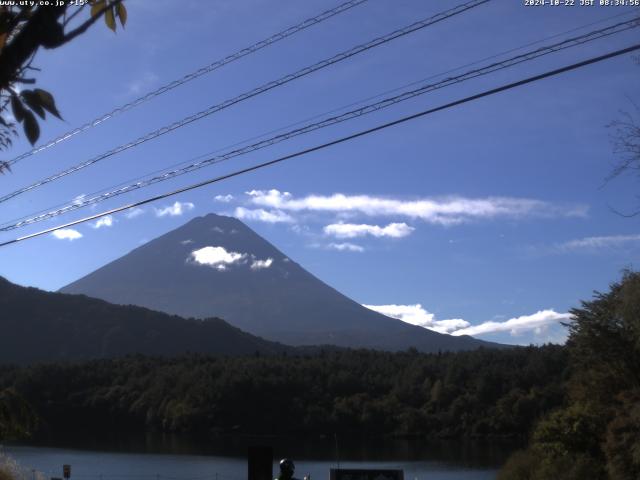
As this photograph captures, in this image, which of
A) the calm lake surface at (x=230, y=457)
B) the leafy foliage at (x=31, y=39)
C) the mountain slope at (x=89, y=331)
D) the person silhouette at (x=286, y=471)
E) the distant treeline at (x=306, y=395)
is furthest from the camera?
the mountain slope at (x=89, y=331)

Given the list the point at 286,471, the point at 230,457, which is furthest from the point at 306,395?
the point at 286,471

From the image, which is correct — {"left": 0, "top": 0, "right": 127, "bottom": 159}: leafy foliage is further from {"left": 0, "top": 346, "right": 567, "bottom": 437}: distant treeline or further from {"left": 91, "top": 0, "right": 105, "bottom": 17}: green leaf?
{"left": 0, "top": 346, "right": 567, "bottom": 437}: distant treeline

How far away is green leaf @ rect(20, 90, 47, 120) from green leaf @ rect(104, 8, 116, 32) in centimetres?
40

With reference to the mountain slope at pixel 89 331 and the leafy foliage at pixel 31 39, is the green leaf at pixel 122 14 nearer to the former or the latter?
the leafy foliage at pixel 31 39

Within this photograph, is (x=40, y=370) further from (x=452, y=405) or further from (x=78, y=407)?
(x=452, y=405)

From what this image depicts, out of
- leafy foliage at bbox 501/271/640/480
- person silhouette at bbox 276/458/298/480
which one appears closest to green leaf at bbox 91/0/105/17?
person silhouette at bbox 276/458/298/480

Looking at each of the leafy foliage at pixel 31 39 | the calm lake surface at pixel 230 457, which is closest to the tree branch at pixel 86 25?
the leafy foliage at pixel 31 39

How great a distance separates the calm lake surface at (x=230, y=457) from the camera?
4034 cm

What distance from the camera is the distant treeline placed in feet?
Answer: 214

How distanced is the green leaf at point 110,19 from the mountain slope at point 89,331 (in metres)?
98.4

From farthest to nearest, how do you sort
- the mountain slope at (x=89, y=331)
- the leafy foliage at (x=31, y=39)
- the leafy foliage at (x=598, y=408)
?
the mountain slope at (x=89, y=331)
the leafy foliage at (x=598, y=408)
the leafy foliage at (x=31, y=39)

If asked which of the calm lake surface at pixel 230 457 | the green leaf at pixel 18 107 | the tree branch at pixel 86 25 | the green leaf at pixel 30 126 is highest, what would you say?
the tree branch at pixel 86 25

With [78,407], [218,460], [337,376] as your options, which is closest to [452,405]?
[337,376]

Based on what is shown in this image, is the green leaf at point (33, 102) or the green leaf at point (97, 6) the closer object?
the green leaf at point (33, 102)
